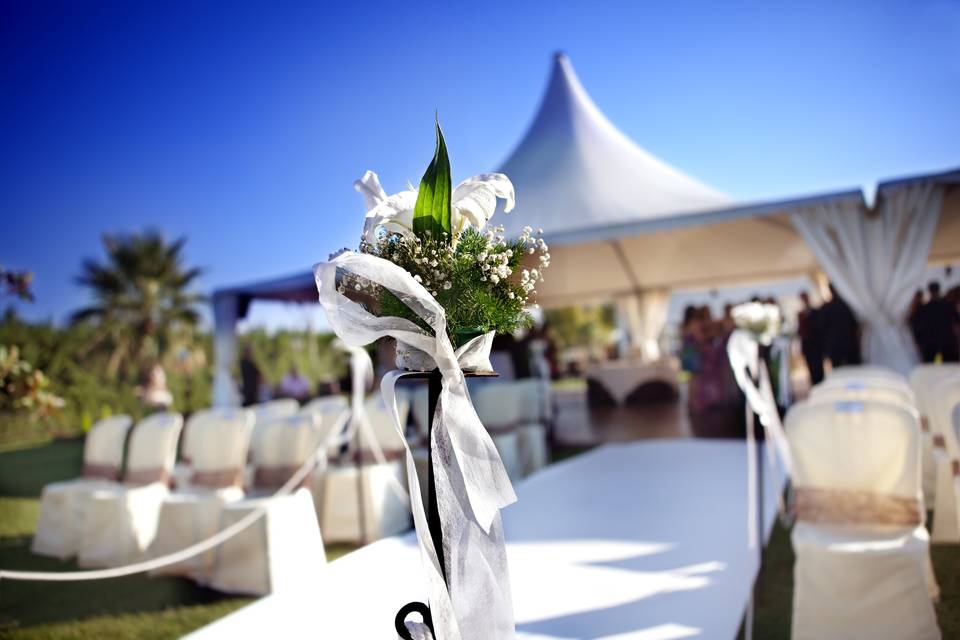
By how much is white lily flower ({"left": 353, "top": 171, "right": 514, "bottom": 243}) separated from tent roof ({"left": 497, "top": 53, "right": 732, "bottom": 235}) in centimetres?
693

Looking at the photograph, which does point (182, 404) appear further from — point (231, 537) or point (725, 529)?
point (725, 529)

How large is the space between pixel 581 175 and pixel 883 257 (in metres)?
4.47

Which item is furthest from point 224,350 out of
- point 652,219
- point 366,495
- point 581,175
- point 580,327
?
point 580,327

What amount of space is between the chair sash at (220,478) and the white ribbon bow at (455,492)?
3.61 m

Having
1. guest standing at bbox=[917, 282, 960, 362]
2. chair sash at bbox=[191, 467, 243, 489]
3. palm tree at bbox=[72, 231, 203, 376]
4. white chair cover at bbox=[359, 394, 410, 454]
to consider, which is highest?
palm tree at bbox=[72, 231, 203, 376]

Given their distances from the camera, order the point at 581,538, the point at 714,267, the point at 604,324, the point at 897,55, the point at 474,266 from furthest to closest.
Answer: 1. the point at 604,324
2. the point at 714,267
3. the point at 897,55
4. the point at 581,538
5. the point at 474,266

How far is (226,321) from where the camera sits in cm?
908

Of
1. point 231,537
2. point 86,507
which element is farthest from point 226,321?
point 231,537

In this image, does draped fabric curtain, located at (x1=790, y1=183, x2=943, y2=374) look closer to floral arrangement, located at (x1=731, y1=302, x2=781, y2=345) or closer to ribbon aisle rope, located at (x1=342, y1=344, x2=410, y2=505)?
floral arrangement, located at (x1=731, y1=302, x2=781, y2=345)

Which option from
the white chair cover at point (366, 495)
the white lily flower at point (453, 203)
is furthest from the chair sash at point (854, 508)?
the white chair cover at point (366, 495)

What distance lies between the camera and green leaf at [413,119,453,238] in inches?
52.2

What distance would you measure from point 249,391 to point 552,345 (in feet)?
22.5

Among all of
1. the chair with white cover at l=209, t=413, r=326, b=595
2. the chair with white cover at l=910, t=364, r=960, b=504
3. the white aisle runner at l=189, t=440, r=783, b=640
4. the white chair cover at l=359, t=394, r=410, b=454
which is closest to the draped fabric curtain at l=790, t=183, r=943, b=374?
the chair with white cover at l=910, t=364, r=960, b=504

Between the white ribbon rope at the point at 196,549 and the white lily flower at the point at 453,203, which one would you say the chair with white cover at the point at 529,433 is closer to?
the white ribbon rope at the point at 196,549
